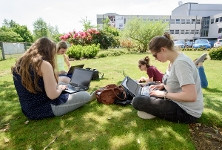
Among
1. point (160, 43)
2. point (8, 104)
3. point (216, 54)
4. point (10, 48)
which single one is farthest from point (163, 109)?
point (10, 48)

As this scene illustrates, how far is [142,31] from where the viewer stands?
23016mm

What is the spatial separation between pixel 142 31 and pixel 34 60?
21.4 metres

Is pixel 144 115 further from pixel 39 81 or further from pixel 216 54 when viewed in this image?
pixel 216 54

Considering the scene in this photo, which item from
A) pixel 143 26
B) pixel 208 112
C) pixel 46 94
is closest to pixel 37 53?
pixel 46 94

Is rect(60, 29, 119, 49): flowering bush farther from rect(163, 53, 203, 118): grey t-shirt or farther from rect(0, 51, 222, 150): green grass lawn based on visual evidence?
rect(163, 53, 203, 118): grey t-shirt

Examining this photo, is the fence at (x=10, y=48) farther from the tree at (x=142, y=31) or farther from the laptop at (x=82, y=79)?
the tree at (x=142, y=31)

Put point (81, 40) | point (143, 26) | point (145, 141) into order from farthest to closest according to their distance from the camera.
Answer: point (143, 26)
point (81, 40)
point (145, 141)

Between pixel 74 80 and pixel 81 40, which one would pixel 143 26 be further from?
pixel 74 80

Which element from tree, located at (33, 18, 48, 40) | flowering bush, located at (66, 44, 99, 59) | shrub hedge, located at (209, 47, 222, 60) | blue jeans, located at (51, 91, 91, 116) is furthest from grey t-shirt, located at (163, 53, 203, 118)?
tree, located at (33, 18, 48, 40)

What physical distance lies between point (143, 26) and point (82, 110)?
69.2 ft

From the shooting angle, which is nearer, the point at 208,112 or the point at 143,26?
the point at 208,112

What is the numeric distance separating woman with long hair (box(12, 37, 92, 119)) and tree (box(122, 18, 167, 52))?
808 inches

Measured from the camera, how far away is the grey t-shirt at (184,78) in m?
2.62

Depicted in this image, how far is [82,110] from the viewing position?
3920mm
